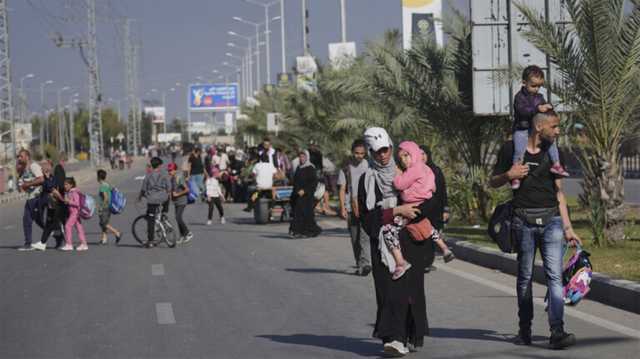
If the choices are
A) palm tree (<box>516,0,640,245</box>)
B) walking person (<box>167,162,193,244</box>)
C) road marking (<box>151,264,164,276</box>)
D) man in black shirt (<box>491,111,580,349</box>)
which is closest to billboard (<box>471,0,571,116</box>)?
palm tree (<box>516,0,640,245</box>)

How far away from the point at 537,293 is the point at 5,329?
5728 mm

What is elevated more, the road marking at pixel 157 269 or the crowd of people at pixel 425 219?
the crowd of people at pixel 425 219

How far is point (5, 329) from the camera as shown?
11992 mm

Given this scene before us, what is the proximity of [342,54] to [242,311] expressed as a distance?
3446 centimetres

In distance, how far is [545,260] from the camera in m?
9.98

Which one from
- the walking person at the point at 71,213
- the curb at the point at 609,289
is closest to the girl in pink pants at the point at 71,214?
the walking person at the point at 71,213

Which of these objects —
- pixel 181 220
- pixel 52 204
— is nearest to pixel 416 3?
pixel 181 220

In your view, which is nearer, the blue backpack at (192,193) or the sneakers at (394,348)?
the sneakers at (394,348)

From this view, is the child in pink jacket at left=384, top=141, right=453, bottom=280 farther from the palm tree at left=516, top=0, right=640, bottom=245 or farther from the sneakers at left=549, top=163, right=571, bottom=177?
the palm tree at left=516, top=0, right=640, bottom=245

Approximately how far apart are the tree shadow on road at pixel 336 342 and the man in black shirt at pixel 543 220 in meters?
1.29

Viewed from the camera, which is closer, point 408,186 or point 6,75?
point 408,186

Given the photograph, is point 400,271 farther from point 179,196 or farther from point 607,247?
point 179,196

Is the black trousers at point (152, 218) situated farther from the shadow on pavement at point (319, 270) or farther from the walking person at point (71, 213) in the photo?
the shadow on pavement at point (319, 270)

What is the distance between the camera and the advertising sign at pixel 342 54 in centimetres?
4681
